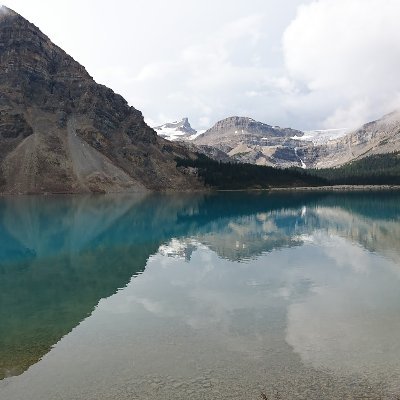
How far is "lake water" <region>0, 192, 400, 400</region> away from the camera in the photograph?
23.0 meters

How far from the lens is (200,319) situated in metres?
33.9

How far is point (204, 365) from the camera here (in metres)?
25.1

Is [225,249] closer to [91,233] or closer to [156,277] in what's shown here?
[156,277]

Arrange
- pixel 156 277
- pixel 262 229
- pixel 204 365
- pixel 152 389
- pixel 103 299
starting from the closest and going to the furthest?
pixel 152 389, pixel 204 365, pixel 103 299, pixel 156 277, pixel 262 229

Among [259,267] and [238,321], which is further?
[259,267]

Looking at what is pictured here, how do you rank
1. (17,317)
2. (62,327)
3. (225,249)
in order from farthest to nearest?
(225,249)
(17,317)
(62,327)

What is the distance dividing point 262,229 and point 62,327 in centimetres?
6589

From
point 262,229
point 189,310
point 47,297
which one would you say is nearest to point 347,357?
point 189,310

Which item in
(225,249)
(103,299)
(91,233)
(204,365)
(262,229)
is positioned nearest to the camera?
(204,365)

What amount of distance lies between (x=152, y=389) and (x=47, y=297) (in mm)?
22958

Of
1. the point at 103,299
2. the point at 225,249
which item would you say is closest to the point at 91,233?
the point at 225,249

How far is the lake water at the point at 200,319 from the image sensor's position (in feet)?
75.6

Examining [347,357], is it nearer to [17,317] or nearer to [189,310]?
[189,310]

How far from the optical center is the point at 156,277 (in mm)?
49750
